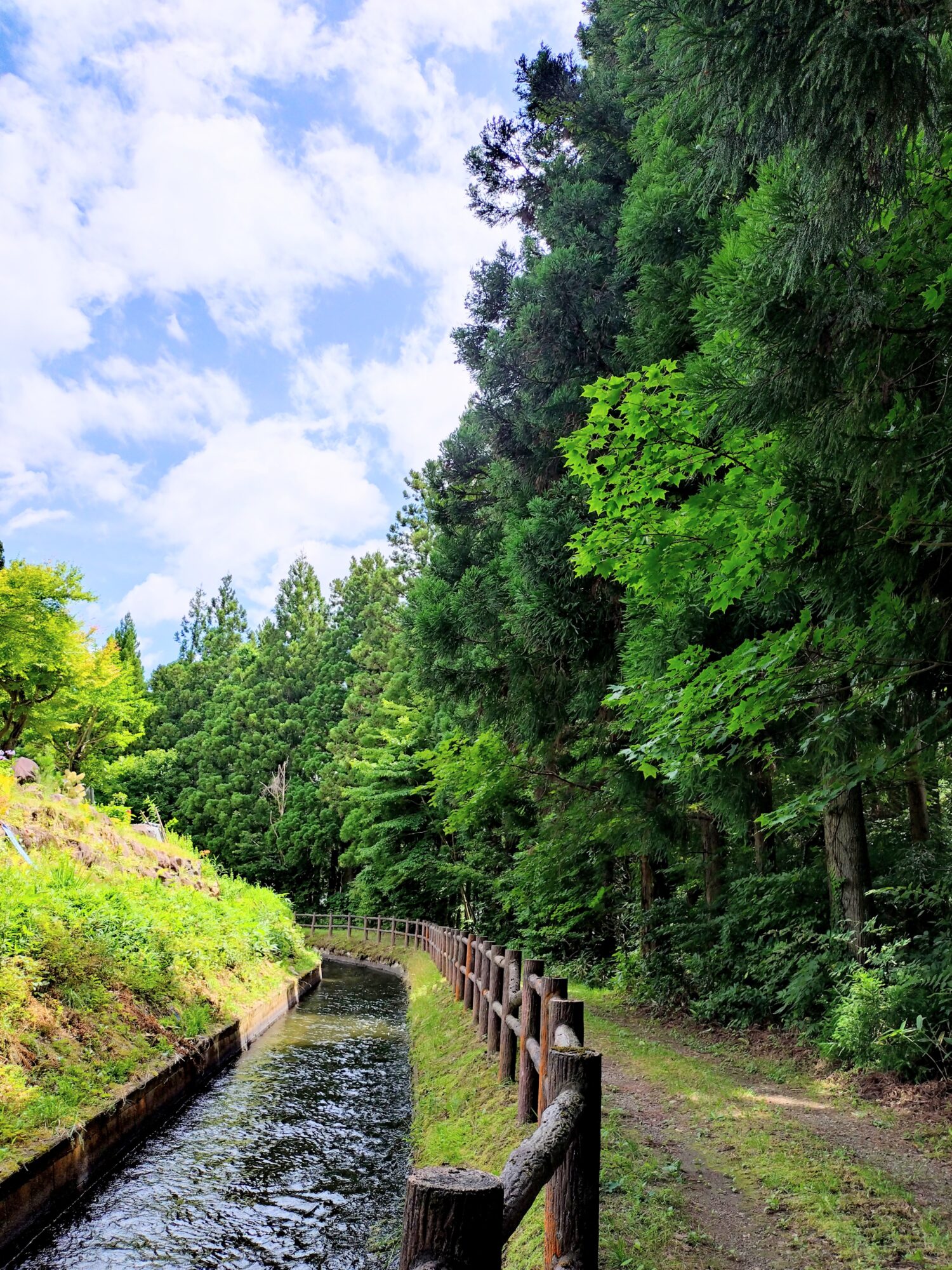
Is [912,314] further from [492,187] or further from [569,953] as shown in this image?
[569,953]

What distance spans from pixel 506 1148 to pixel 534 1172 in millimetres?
3232

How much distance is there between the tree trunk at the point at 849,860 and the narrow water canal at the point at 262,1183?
4.47 meters

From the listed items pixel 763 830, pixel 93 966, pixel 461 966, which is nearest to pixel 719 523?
pixel 763 830

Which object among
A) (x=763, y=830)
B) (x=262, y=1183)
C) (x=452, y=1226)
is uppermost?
(x=763, y=830)

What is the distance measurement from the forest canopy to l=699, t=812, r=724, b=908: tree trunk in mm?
40

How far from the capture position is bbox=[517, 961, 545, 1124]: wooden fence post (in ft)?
17.4

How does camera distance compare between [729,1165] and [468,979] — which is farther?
[468,979]

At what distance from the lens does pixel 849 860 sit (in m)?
7.20

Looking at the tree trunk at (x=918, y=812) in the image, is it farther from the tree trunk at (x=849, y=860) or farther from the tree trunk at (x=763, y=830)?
the tree trunk at (x=849, y=860)

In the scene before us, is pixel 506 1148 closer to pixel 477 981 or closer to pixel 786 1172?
pixel 786 1172

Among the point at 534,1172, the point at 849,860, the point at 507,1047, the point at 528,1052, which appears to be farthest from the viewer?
the point at 849,860

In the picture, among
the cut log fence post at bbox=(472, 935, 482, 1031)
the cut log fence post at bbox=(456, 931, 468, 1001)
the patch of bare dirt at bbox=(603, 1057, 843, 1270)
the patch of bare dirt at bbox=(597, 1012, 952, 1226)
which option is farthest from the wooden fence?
the cut log fence post at bbox=(456, 931, 468, 1001)

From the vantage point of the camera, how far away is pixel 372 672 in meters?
40.4

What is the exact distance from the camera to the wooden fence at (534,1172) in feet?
5.29
